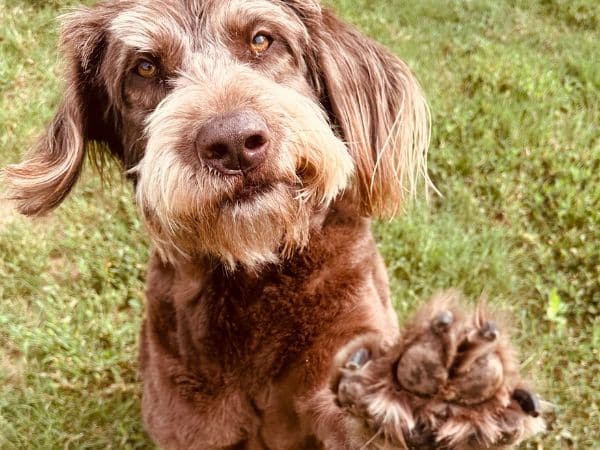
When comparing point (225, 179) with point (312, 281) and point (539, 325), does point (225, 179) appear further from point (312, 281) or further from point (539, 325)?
point (539, 325)

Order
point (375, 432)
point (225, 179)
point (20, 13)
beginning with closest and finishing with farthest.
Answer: point (375, 432), point (225, 179), point (20, 13)

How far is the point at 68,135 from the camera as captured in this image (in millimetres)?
2582

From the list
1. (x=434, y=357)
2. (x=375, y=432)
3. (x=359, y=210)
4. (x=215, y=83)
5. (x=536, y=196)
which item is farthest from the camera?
(x=536, y=196)

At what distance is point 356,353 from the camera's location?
5.98 ft

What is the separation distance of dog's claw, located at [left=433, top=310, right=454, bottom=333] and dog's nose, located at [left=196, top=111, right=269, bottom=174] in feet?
2.40

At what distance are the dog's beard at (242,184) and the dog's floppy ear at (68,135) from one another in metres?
0.42

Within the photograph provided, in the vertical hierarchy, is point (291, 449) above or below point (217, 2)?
below

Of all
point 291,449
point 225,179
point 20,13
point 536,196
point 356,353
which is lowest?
point 20,13

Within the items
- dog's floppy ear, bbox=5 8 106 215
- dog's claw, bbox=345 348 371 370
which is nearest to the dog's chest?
dog's claw, bbox=345 348 371 370

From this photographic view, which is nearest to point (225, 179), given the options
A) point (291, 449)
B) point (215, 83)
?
point (215, 83)

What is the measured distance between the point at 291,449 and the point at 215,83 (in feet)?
4.40

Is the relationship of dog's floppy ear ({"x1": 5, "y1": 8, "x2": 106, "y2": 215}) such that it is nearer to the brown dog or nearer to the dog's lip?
the brown dog

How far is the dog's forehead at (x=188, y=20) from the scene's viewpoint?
92.5 inches

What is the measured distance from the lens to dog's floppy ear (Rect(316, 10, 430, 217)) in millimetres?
2602
